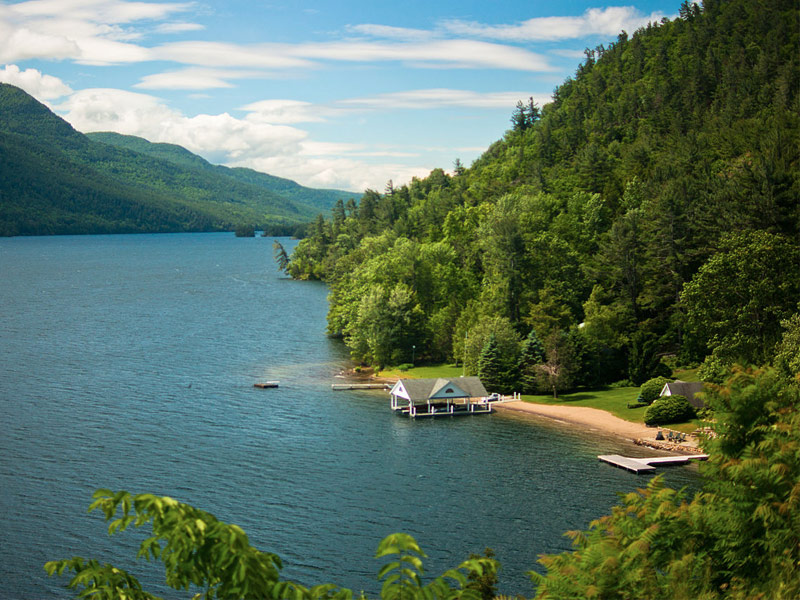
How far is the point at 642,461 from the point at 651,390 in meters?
13.7

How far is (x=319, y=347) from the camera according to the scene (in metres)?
97.8

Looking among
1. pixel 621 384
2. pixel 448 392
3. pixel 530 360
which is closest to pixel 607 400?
pixel 621 384

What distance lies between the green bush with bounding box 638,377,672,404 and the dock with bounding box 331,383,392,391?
2459 centimetres

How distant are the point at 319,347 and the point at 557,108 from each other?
90301 millimetres

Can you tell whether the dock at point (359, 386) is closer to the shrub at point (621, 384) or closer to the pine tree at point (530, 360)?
the pine tree at point (530, 360)

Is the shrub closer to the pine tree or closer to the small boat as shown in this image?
the pine tree

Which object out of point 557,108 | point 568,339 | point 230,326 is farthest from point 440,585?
point 557,108

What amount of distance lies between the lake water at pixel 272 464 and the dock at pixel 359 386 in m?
1.41

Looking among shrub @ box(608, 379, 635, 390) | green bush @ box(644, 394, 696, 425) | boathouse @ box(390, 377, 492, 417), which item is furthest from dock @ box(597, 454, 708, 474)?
shrub @ box(608, 379, 635, 390)

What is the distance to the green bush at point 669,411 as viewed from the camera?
60812 millimetres

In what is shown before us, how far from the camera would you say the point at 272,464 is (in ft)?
171

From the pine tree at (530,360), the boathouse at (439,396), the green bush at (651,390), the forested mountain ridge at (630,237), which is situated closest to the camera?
the forested mountain ridge at (630,237)

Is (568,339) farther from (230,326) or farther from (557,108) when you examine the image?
(557,108)

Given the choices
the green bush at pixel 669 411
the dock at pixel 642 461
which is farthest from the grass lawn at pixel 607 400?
the dock at pixel 642 461
